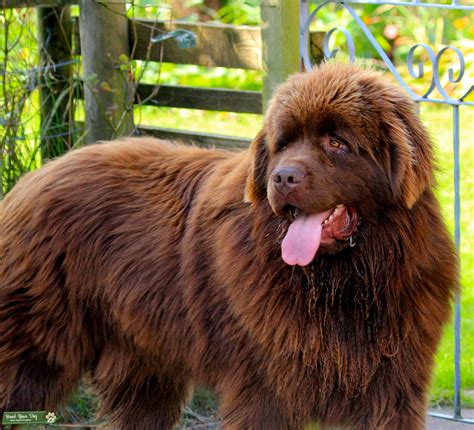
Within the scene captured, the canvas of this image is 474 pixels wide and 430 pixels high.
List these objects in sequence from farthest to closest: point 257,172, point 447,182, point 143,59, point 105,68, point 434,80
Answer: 1. point 447,182
2. point 143,59
3. point 105,68
4. point 434,80
5. point 257,172

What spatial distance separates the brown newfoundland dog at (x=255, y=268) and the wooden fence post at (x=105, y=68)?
121 centimetres

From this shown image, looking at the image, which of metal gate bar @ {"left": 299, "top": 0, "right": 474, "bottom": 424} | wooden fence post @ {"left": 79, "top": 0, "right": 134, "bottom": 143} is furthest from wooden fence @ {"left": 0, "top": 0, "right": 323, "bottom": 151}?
metal gate bar @ {"left": 299, "top": 0, "right": 474, "bottom": 424}

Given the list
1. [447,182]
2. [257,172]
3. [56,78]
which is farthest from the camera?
[447,182]

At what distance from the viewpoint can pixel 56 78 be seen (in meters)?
6.33

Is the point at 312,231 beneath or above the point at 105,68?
beneath

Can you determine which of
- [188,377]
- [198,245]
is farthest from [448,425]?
[198,245]

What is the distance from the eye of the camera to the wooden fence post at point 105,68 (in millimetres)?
5680

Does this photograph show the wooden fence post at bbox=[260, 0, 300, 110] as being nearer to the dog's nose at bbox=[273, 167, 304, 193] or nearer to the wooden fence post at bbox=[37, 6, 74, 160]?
the wooden fence post at bbox=[37, 6, 74, 160]

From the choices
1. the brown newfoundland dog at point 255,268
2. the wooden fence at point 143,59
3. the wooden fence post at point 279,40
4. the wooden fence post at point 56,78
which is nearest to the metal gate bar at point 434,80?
the wooden fence post at point 279,40

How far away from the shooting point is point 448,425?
506 cm

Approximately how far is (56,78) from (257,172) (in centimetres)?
293

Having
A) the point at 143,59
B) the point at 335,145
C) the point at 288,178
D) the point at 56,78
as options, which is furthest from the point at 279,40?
the point at 56,78

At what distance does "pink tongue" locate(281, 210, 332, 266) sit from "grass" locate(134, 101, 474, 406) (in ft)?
1.97

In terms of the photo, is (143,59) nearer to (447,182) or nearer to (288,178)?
(288,178)
